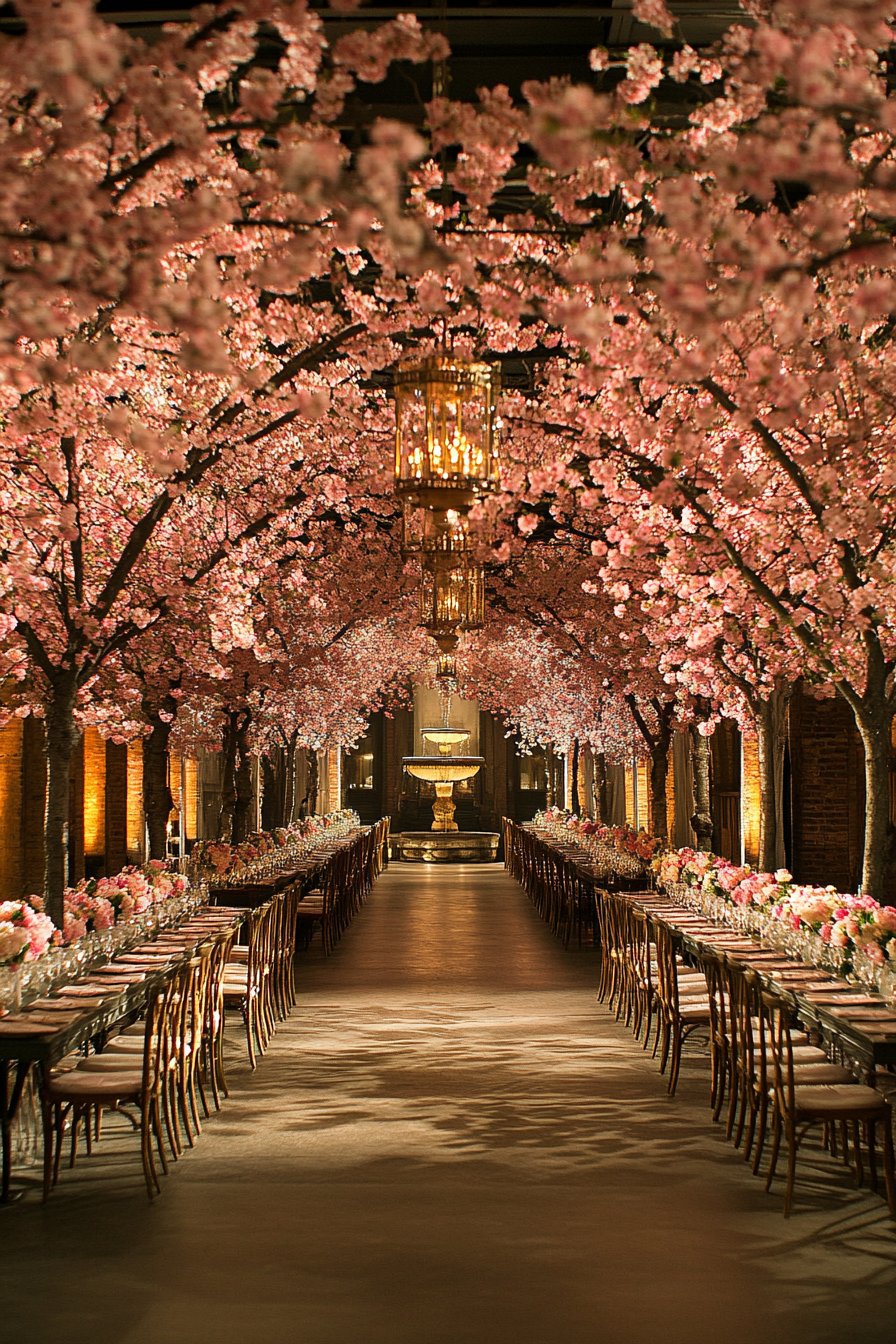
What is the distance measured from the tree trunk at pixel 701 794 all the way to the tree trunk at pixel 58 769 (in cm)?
684

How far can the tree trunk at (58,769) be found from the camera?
712cm

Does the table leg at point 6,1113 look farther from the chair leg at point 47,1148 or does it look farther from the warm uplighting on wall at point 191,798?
the warm uplighting on wall at point 191,798

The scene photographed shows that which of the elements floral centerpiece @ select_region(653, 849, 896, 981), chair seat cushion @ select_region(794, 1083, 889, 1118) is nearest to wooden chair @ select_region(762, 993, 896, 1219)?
chair seat cushion @ select_region(794, 1083, 889, 1118)

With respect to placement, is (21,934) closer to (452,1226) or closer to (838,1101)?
(452,1226)

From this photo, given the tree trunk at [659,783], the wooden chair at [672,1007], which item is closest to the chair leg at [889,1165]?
the wooden chair at [672,1007]

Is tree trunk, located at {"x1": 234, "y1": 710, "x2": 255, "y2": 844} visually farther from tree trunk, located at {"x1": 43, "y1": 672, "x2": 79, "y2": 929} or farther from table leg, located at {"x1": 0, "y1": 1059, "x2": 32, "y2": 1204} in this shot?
table leg, located at {"x1": 0, "y1": 1059, "x2": 32, "y2": 1204}

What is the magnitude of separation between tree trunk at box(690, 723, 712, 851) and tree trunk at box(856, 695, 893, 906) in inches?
203

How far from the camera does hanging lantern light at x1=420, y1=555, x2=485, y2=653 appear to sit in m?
10.8

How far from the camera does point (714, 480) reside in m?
7.76

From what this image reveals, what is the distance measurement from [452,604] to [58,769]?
4.90 meters

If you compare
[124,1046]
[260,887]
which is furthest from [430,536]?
[124,1046]

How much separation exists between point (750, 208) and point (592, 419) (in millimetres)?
1905

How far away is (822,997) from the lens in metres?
5.79

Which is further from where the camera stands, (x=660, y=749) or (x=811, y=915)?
(x=660, y=749)
